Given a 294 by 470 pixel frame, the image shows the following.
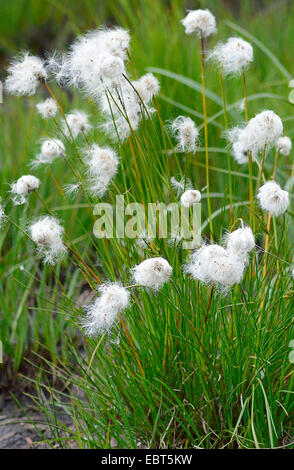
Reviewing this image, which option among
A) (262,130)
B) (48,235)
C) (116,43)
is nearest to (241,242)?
(262,130)

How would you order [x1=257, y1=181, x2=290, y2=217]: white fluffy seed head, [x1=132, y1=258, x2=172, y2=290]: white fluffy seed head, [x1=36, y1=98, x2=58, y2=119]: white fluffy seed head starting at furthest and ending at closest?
[x1=36, y1=98, x2=58, y2=119]: white fluffy seed head, [x1=257, y1=181, x2=290, y2=217]: white fluffy seed head, [x1=132, y1=258, x2=172, y2=290]: white fluffy seed head

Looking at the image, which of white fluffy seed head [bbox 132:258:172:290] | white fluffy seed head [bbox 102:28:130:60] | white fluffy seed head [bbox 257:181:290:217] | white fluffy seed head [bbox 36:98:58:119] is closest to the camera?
white fluffy seed head [bbox 132:258:172:290]

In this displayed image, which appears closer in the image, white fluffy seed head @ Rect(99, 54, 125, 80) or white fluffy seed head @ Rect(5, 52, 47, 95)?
white fluffy seed head @ Rect(99, 54, 125, 80)

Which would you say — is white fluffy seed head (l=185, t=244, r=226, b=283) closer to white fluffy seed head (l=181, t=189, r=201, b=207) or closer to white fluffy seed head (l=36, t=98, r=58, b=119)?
white fluffy seed head (l=181, t=189, r=201, b=207)

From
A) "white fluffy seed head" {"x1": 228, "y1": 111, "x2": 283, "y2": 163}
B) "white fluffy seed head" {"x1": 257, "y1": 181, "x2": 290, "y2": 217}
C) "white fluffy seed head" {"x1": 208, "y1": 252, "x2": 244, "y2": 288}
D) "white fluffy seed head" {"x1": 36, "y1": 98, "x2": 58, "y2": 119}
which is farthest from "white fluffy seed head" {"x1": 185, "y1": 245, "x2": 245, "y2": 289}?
"white fluffy seed head" {"x1": 36, "y1": 98, "x2": 58, "y2": 119}

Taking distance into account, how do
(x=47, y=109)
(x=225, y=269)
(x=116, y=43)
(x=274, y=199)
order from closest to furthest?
(x=225, y=269), (x=274, y=199), (x=116, y=43), (x=47, y=109)

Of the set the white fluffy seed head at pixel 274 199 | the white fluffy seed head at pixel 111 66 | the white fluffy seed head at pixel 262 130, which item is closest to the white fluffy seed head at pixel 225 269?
the white fluffy seed head at pixel 274 199

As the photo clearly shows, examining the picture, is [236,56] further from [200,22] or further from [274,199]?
[274,199]

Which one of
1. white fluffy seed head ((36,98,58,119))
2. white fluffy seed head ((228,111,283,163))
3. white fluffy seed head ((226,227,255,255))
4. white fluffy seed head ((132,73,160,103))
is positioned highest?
white fluffy seed head ((132,73,160,103))
